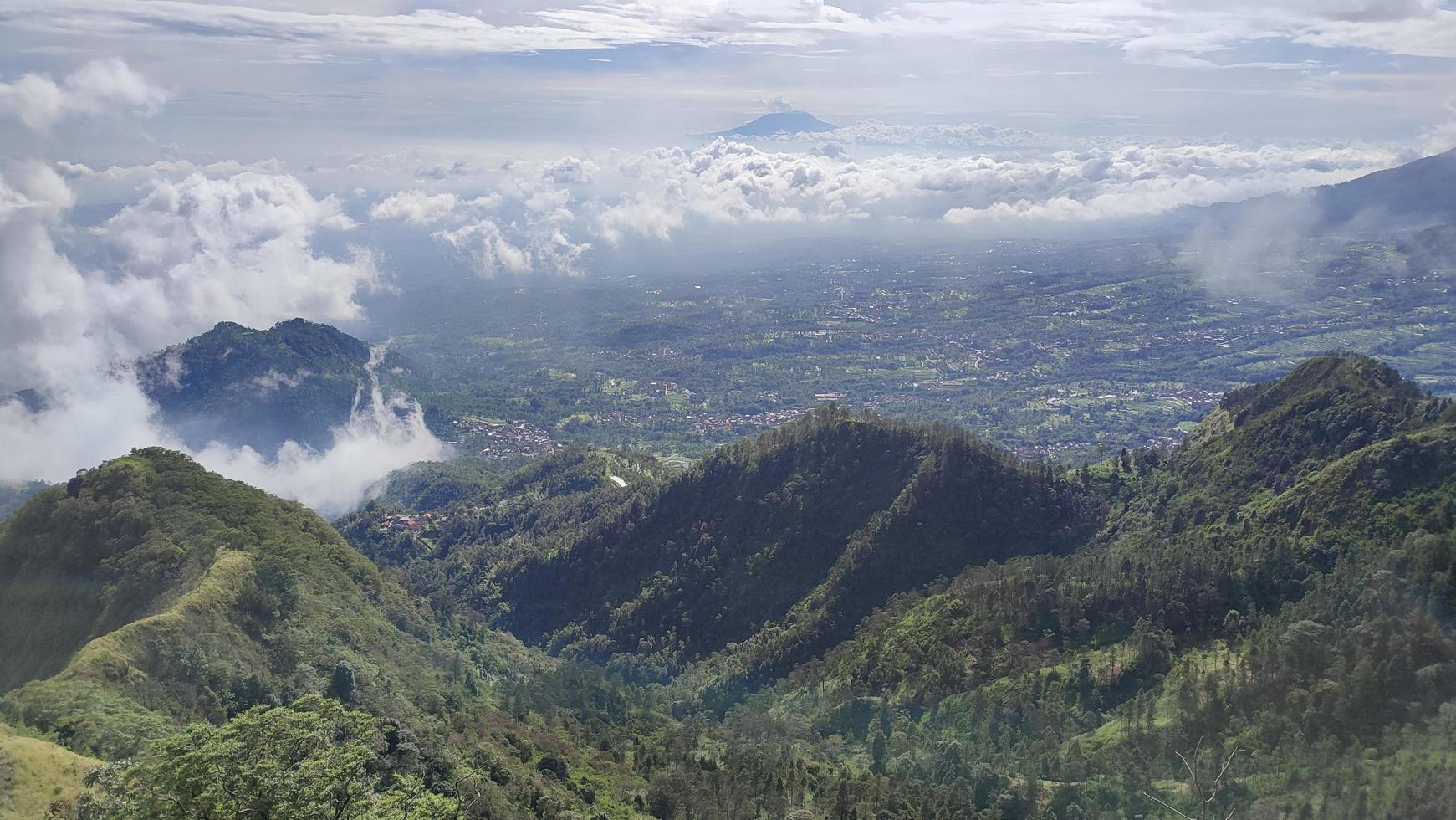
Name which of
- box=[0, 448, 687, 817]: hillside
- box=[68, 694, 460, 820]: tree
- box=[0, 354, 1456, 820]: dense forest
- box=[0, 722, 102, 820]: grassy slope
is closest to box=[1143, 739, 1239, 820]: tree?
box=[0, 354, 1456, 820]: dense forest

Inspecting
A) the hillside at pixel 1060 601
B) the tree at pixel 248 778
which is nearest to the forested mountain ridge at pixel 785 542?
the hillside at pixel 1060 601

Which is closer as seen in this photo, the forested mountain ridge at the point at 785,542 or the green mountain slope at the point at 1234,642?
the green mountain slope at the point at 1234,642

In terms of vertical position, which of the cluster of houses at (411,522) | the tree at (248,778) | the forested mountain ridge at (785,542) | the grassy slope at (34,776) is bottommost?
the cluster of houses at (411,522)

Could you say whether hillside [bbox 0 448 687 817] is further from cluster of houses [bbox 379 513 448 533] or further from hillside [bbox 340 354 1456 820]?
cluster of houses [bbox 379 513 448 533]

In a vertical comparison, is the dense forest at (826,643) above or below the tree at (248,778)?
below

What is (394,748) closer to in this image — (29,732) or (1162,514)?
(29,732)

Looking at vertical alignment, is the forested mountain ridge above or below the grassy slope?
below

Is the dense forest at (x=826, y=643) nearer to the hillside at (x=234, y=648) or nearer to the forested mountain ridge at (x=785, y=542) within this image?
the hillside at (x=234, y=648)

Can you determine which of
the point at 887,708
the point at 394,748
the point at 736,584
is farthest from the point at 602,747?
the point at 736,584
